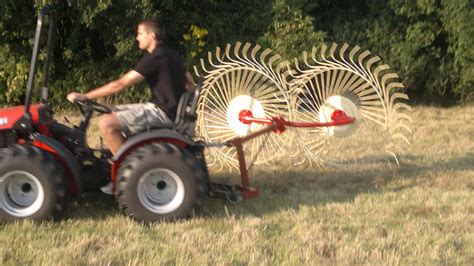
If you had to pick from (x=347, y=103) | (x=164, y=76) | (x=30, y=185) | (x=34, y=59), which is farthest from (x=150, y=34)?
(x=347, y=103)

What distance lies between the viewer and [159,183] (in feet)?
15.1

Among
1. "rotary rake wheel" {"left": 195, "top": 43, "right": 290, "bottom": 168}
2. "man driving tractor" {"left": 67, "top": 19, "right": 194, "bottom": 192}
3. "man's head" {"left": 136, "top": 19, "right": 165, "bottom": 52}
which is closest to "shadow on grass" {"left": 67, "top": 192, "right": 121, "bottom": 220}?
"man driving tractor" {"left": 67, "top": 19, "right": 194, "bottom": 192}

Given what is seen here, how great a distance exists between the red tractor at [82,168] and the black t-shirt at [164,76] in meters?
0.10

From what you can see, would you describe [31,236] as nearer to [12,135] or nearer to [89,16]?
[12,135]

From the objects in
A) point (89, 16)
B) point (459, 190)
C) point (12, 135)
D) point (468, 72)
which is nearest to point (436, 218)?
point (459, 190)

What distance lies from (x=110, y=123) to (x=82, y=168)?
0.40 m

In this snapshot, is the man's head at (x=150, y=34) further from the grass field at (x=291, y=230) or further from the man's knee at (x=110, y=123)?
the grass field at (x=291, y=230)

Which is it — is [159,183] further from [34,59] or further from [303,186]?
[303,186]

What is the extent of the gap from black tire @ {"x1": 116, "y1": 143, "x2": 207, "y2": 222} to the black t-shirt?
1.32 feet

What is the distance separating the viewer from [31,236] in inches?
163

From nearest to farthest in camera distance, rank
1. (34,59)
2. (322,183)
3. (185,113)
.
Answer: (34,59) → (185,113) → (322,183)

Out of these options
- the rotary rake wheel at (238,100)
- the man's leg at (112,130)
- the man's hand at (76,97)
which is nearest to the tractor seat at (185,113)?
the man's leg at (112,130)

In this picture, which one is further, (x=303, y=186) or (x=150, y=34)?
(x=303, y=186)

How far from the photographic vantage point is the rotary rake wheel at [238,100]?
20.1 feet
